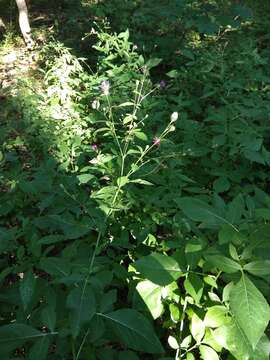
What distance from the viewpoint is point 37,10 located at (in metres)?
6.62

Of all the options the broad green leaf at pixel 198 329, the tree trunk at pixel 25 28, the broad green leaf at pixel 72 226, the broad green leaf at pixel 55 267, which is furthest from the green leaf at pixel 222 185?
the tree trunk at pixel 25 28

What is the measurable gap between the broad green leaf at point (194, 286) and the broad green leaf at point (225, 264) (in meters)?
0.20

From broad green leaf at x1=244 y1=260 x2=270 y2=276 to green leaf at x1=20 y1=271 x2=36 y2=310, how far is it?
2.26ft

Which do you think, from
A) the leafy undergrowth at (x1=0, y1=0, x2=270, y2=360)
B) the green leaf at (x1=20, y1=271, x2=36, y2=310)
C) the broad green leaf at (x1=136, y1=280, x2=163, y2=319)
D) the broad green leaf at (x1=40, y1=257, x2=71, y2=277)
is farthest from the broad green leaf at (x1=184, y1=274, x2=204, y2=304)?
the green leaf at (x1=20, y1=271, x2=36, y2=310)

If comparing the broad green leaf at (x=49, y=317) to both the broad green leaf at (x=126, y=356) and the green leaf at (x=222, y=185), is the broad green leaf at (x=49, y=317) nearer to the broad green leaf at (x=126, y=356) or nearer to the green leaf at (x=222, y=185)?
the broad green leaf at (x=126, y=356)

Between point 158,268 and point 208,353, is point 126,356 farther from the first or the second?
point 158,268

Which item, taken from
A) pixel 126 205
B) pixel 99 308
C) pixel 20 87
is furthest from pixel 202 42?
pixel 99 308

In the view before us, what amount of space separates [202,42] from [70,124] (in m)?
2.59

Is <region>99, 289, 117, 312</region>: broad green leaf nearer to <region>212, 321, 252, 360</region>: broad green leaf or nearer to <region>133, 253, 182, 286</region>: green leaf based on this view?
<region>133, 253, 182, 286</region>: green leaf

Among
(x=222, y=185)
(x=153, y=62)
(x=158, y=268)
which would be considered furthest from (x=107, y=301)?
(x=153, y=62)

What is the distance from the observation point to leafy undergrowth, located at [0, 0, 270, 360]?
112 centimetres

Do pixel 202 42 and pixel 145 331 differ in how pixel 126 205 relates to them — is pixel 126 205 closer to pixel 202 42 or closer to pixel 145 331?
pixel 145 331

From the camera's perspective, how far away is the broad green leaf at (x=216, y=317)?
3.71 feet

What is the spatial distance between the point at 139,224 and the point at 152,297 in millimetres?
651
